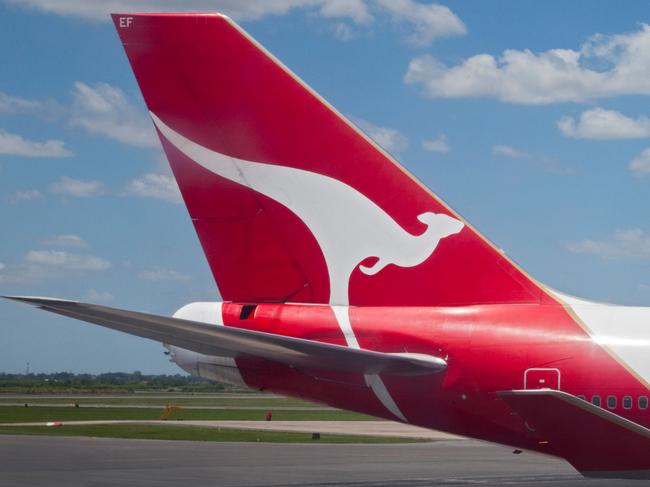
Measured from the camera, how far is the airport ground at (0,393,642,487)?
26.0 m

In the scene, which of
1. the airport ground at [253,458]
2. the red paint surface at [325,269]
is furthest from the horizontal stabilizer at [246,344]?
the airport ground at [253,458]

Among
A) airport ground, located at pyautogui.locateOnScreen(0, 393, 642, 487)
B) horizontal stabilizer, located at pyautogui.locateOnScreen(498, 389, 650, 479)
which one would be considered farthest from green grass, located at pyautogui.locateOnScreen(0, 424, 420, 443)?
horizontal stabilizer, located at pyautogui.locateOnScreen(498, 389, 650, 479)

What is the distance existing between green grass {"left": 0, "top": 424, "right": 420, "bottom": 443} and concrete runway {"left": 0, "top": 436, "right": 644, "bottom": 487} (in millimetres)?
2997

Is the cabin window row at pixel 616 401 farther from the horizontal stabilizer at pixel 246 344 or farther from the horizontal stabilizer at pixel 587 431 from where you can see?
the horizontal stabilizer at pixel 246 344

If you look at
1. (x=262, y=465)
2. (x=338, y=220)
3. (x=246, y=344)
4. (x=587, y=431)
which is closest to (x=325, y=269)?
(x=338, y=220)

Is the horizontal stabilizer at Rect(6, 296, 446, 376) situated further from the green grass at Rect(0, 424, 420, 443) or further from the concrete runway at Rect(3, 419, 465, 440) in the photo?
the concrete runway at Rect(3, 419, 465, 440)

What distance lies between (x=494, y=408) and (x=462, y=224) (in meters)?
2.68

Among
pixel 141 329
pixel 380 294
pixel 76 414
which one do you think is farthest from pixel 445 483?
pixel 76 414

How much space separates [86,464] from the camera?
Answer: 30.1 m

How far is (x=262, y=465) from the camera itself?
3039 centimetres

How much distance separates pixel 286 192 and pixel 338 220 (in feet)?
2.84

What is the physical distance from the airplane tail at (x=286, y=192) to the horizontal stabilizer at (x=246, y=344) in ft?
5.51

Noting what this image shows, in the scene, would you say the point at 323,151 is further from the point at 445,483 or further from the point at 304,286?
the point at 445,483

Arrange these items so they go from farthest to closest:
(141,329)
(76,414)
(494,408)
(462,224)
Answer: (76,414), (462,224), (494,408), (141,329)
